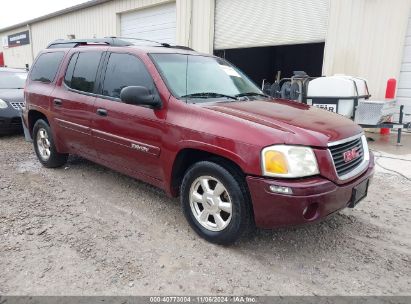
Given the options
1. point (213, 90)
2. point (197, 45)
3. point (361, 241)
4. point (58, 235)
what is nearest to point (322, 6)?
point (197, 45)

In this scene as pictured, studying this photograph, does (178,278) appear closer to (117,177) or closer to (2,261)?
(2,261)

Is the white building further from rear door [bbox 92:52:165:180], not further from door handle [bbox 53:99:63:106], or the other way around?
door handle [bbox 53:99:63:106]

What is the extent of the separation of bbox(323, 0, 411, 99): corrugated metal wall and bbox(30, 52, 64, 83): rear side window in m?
6.85

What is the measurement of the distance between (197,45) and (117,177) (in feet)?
28.0

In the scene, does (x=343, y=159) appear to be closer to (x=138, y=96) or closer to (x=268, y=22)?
(x=138, y=96)

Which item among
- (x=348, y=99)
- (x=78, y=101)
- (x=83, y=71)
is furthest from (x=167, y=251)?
(x=348, y=99)

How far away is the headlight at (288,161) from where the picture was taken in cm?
269

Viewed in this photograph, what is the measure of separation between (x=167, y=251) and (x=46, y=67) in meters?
3.63

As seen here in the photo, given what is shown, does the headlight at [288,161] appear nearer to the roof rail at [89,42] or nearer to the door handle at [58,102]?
the roof rail at [89,42]

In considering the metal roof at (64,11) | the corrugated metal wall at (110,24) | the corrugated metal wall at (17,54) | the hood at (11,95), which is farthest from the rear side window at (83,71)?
the corrugated metal wall at (17,54)

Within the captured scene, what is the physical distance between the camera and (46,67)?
5230 mm

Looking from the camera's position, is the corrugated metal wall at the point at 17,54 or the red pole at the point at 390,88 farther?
the corrugated metal wall at the point at 17,54

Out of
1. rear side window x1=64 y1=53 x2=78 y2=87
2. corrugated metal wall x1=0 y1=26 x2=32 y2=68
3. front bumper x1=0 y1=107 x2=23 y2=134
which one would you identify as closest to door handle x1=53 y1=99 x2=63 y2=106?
rear side window x1=64 y1=53 x2=78 y2=87

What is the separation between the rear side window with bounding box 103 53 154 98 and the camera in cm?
370
